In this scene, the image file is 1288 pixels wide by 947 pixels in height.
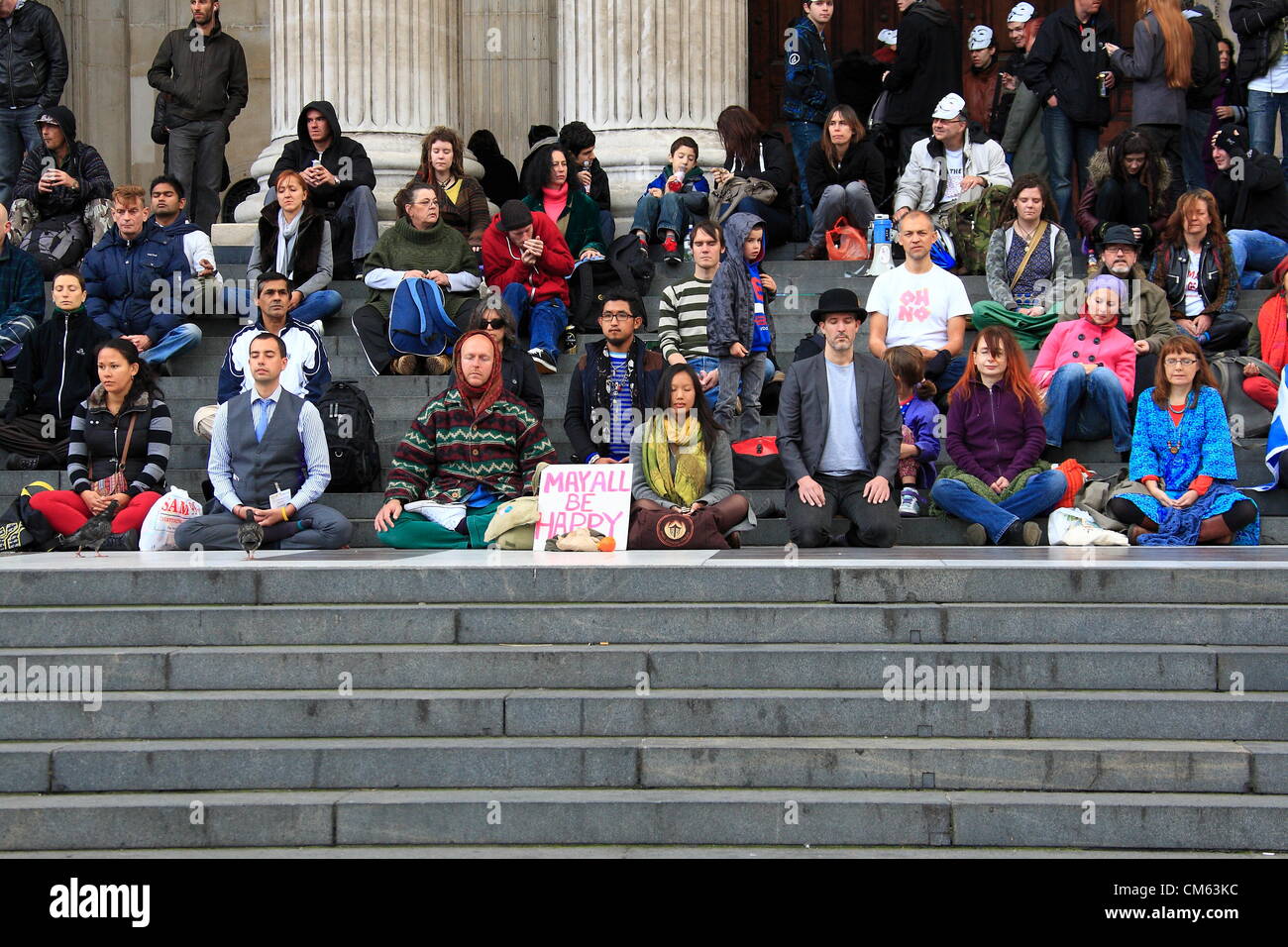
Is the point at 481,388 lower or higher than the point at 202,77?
lower

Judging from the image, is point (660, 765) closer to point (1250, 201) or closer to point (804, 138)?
point (1250, 201)

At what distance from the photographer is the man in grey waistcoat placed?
10289 millimetres

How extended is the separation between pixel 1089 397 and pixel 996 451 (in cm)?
105

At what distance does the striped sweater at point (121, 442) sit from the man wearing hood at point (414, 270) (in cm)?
188

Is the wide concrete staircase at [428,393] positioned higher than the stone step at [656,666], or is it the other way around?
the wide concrete staircase at [428,393]

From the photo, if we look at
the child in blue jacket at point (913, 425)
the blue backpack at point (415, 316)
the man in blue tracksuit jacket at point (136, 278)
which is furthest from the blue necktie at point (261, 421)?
the child in blue jacket at point (913, 425)

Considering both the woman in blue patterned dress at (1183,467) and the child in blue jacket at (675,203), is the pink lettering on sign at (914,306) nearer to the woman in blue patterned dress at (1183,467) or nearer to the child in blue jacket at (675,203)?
the woman in blue patterned dress at (1183,467)

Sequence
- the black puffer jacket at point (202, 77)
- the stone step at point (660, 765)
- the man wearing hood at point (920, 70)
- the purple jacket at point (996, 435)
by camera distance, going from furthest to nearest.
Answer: the black puffer jacket at point (202, 77) → the man wearing hood at point (920, 70) → the purple jacket at point (996, 435) → the stone step at point (660, 765)

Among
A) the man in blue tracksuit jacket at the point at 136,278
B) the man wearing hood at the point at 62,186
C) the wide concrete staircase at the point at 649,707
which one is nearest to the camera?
the wide concrete staircase at the point at 649,707

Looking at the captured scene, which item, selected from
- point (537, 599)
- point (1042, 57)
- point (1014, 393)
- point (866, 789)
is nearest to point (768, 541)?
point (1014, 393)

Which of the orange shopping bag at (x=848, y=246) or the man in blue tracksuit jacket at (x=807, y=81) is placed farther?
the man in blue tracksuit jacket at (x=807, y=81)

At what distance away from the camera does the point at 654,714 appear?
7566mm

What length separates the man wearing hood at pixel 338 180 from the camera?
14062 millimetres

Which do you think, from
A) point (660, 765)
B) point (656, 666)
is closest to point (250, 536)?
point (656, 666)
